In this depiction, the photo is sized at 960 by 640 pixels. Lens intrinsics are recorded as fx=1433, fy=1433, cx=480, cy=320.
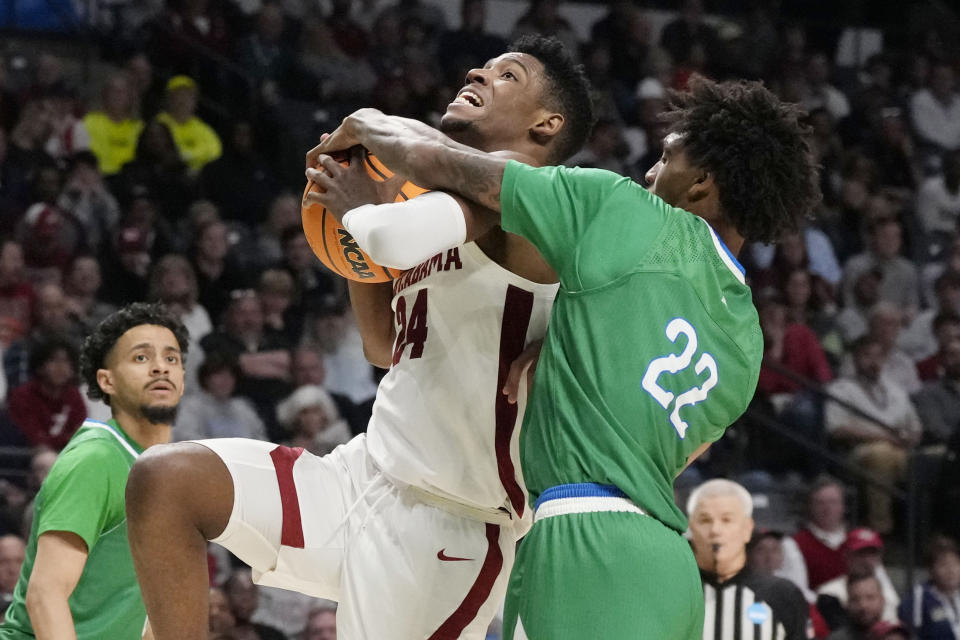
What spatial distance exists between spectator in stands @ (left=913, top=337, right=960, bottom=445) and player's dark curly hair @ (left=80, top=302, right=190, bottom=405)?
5.58 m

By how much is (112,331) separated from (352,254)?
1.55 metres

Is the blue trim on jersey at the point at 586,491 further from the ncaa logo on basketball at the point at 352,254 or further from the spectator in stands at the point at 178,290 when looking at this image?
the spectator in stands at the point at 178,290

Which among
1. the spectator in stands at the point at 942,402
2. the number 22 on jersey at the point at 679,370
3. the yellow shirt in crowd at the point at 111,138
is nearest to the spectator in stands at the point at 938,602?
the spectator in stands at the point at 942,402

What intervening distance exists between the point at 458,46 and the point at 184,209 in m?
3.00

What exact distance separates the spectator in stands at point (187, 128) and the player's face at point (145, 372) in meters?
4.87

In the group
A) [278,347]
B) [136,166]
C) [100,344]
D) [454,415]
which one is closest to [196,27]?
[136,166]

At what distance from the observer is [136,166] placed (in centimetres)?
921

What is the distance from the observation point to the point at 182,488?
3.27 m

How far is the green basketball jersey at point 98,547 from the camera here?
4.31 meters

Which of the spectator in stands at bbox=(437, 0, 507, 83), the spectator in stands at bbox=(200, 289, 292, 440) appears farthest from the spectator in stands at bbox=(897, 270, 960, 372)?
the spectator in stands at bbox=(200, 289, 292, 440)

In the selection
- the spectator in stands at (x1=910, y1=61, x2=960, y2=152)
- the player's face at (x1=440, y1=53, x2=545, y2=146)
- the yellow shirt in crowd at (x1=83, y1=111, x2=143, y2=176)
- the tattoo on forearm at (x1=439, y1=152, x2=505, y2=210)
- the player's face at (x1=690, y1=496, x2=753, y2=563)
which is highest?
the spectator in stands at (x1=910, y1=61, x2=960, y2=152)

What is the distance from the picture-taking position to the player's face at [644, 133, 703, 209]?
3.27 metres

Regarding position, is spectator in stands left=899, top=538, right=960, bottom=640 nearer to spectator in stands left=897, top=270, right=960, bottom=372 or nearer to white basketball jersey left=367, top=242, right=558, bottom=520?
spectator in stands left=897, top=270, right=960, bottom=372

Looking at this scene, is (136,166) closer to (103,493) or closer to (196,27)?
(196,27)
